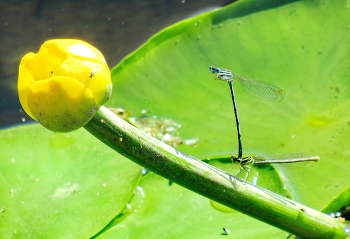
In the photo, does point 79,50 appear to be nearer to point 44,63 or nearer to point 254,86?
point 44,63

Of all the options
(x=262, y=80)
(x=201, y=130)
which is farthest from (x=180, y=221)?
(x=262, y=80)

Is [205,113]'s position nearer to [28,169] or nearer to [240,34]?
[240,34]

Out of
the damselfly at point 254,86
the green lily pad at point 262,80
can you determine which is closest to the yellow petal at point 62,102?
the damselfly at point 254,86

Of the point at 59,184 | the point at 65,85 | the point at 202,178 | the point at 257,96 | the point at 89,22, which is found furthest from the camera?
the point at 89,22

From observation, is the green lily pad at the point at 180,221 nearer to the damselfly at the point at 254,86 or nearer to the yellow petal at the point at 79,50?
the damselfly at the point at 254,86

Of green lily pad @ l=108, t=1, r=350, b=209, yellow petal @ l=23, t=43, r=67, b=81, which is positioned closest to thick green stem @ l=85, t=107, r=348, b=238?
yellow petal @ l=23, t=43, r=67, b=81

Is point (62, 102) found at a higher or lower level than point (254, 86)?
higher
